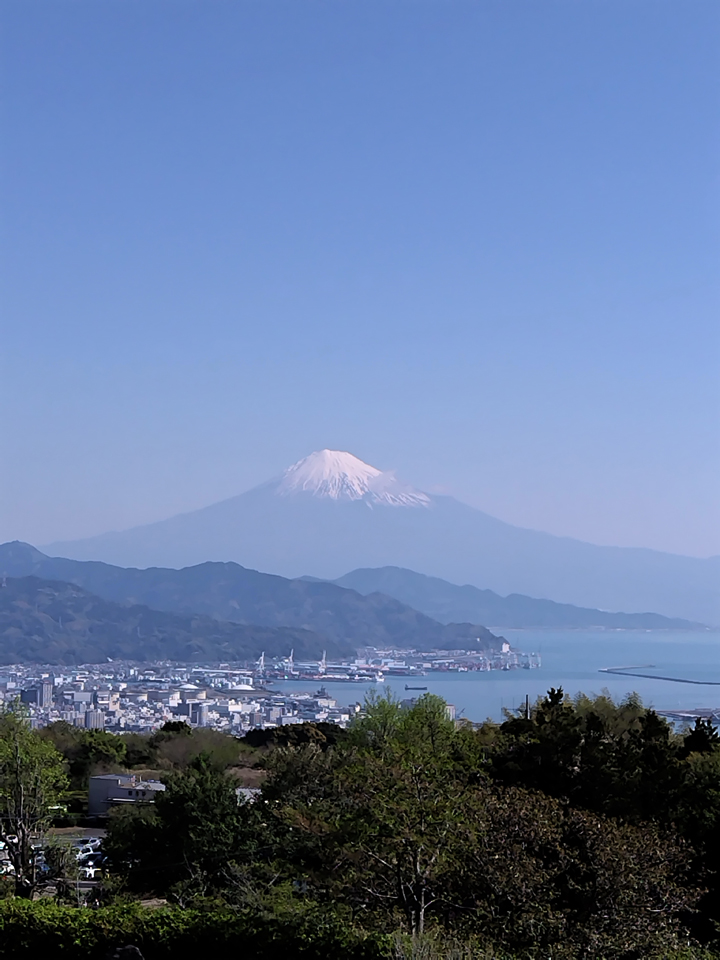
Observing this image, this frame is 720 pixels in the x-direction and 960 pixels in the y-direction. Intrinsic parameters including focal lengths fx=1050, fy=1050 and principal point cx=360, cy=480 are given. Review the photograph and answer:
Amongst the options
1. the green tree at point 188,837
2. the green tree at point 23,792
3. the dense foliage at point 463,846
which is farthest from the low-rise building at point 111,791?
the green tree at point 188,837

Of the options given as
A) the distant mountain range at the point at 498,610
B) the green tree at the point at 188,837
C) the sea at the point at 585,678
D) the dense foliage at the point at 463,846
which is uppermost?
the distant mountain range at the point at 498,610

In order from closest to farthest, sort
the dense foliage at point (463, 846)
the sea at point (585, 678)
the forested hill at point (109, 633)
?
the dense foliage at point (463, 846), the sea at point (585, 678), the forested hill at point (109, 633)

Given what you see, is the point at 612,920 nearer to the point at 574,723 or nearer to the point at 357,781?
the point at 357,781

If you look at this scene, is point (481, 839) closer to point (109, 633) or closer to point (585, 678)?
point (585, 678)

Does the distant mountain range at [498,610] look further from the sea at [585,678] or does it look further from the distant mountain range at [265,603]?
the distant mountain range at [265,603]

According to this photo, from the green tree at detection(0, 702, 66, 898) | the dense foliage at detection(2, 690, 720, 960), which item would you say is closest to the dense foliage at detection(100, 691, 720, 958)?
the dense foliage at detection(2, 690, 720, 960)

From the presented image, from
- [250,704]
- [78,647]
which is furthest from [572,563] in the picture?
[250,704]

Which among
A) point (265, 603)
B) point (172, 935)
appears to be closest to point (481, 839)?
point (172, 935)
